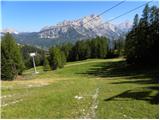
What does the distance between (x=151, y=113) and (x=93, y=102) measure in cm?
489

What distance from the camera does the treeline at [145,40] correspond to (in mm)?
65875

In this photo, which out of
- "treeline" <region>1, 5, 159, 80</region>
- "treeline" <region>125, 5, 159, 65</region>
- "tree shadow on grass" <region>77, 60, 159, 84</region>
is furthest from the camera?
"treeline" <region>125, 5, 159, 65</region>

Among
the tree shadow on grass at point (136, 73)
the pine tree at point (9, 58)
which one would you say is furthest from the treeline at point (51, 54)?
the tree shadow on grass at point (136, 73)

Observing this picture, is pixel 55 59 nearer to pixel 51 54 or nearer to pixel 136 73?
pixel 51 54

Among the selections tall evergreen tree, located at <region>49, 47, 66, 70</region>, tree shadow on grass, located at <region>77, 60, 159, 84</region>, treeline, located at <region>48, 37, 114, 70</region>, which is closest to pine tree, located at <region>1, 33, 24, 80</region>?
tree shadow on grass, located at <region>77, 60, 159, 84</region>

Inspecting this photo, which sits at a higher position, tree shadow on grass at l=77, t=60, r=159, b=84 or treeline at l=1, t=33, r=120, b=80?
treeline at l=1, t=33, r=120, b=80

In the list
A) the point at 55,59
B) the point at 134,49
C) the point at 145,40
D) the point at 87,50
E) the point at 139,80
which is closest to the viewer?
the point at 139,80

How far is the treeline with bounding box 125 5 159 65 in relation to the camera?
216 ft

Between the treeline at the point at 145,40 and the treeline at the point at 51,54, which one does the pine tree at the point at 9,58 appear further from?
the treeline at the point at 145,40

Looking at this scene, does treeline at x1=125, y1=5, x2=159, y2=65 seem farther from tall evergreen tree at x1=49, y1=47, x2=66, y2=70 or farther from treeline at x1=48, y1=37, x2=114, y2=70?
treeline at x1=48, y1=37, x2=114, y2=70

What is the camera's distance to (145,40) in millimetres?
68938

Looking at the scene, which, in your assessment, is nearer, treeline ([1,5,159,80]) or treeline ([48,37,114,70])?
treeline ([1,5,159,80])

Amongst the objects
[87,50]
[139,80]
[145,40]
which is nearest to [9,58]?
[145,40]

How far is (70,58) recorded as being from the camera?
148000 mm
